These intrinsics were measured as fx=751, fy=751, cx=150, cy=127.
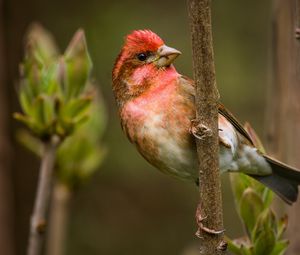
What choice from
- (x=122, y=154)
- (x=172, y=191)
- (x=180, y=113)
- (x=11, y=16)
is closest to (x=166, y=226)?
(x=172, y=191)

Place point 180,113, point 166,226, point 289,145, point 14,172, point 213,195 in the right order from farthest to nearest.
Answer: point 166,226 < point 14,172 < point 180,113 < point 289,145 < point 213,195

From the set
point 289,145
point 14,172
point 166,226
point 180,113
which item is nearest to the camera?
point 289,145

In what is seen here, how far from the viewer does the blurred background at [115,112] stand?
294 inches

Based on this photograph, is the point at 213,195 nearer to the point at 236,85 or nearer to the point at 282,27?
the point at 282,27

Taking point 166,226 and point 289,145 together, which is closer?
point 289,145

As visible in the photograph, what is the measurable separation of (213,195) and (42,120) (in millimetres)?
1016

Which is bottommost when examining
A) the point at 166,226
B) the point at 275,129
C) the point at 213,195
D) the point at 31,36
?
the point at 166,226

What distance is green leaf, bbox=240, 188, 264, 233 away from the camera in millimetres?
3398

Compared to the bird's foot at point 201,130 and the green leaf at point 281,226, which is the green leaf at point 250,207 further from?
the bird's foot at point 201,130

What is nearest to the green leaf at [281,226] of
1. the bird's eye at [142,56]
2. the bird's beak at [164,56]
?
the bird's beak at [164,56]

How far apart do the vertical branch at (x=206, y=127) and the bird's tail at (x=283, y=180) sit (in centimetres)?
67

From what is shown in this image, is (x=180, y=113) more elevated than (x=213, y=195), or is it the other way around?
(x=180, y=113)

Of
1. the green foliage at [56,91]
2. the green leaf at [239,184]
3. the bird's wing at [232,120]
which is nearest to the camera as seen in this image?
the green leaf at [239,184]

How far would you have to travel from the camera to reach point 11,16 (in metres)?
7.48
